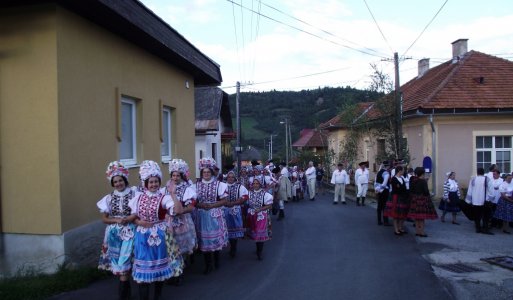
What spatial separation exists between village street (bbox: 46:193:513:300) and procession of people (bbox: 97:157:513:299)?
14.4 inches

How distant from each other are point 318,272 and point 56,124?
14.8 feet

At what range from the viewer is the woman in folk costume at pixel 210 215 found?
7.43m

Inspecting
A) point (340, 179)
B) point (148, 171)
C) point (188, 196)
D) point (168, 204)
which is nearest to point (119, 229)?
point (168, 204)

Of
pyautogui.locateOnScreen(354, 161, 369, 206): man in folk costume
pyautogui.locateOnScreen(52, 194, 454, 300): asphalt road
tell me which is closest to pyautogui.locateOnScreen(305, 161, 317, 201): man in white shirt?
pyautogui.locateOnScreen(354, 161, 369, 206): man in folk costume

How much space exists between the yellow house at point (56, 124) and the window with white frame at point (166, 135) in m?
2.89

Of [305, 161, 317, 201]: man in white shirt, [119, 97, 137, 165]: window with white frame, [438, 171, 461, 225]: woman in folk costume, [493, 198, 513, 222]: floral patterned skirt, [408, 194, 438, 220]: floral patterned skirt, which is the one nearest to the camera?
[119, 97, 137, 165]: window with white frame

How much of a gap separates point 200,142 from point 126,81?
1599cm

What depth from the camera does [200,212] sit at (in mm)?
7668

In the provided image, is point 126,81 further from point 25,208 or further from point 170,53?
point 25,208

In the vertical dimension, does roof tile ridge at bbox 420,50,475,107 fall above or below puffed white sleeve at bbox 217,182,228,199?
above

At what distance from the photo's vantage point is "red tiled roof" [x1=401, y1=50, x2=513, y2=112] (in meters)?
18.8

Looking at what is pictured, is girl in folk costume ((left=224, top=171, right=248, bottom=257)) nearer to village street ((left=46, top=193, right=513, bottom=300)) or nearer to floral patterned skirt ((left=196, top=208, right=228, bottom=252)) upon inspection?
village street ((left=46, top=193, right=513, bottom=300))

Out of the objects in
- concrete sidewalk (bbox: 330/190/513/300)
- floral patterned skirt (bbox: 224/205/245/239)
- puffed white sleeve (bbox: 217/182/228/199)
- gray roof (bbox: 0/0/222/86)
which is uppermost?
gray roof (bbox: 0/0/222/86)

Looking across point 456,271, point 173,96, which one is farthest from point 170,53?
point 456,271
